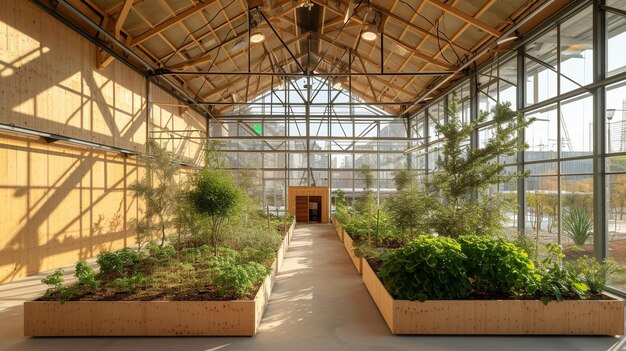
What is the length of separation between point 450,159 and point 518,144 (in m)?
1.30

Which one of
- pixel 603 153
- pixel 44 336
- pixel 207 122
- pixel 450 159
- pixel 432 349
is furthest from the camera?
pixel 207 122

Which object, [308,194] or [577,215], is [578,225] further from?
[308,194]

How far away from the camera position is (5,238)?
262 inches

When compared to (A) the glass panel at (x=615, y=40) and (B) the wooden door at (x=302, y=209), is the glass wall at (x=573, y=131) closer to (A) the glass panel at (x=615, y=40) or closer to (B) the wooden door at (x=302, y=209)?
(A) the glass panel at (x=615, y=40)

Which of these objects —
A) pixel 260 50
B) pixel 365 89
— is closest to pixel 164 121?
pixel 260 50

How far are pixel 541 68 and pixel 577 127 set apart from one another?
205 centimetres

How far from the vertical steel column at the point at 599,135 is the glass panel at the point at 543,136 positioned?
130cm

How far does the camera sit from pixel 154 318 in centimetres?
438

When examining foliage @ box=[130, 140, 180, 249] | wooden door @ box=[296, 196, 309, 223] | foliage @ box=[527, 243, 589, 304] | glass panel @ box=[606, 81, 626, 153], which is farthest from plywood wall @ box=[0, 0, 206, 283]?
glass panel @ box=[606, 81, 626, 153]

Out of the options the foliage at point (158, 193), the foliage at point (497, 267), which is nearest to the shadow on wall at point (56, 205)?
the foliage at point (158, 193)

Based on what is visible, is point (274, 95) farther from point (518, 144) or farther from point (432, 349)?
point (432, 349)

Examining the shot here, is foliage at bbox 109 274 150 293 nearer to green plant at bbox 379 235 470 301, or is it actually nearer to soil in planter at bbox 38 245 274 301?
soil in planter at bbox 38 245 274 301

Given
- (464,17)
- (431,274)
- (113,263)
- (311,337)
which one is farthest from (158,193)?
(464,17)

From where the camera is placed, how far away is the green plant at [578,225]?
23.0 feet
